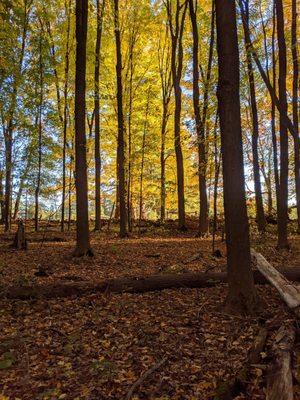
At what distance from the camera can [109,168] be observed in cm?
2828

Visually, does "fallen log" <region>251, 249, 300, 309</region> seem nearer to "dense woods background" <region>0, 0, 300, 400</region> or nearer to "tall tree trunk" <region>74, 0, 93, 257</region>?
"dense woods background" <region>0, 0, 300, 400</region>

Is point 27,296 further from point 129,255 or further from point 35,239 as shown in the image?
point 35,239

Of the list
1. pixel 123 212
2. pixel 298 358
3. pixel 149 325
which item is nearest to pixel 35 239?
pixel 123 212

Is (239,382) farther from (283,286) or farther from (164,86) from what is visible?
(164,86)

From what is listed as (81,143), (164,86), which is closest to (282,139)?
(81,143)

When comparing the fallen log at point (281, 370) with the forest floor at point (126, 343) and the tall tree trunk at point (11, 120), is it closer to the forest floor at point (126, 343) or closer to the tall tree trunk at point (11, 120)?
the forest floor at point (126, 343)

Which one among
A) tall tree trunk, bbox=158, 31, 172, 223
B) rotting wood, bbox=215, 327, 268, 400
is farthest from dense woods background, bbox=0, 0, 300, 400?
tall tree trunk, bbox=158, 31, 172, 223

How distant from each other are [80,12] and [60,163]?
13660 mm

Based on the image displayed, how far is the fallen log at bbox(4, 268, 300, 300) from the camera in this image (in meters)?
7.20

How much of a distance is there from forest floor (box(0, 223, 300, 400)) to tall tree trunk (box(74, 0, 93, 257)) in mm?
1796

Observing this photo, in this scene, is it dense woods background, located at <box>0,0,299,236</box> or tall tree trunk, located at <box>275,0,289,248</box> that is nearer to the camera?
tall tree trunk, located at <box>275,0,289,248</box>

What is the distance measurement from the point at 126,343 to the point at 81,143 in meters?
6.84

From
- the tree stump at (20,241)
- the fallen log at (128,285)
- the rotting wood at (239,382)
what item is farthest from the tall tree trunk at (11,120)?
the rotting wood at (239,382)

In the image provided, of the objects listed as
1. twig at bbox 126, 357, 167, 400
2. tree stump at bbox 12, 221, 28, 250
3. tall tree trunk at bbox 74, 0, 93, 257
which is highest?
tall tree trunk at bbox 74, 0, 93, 257
